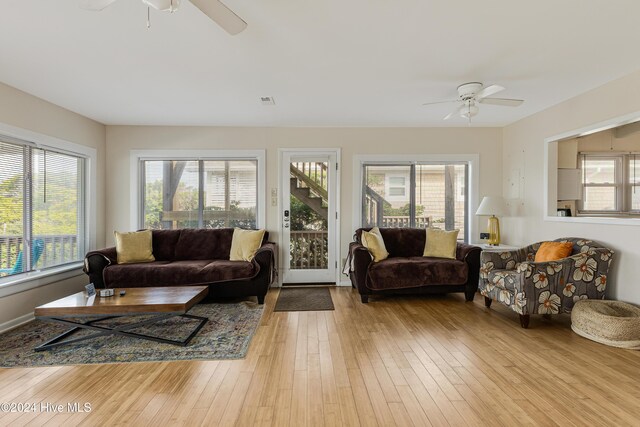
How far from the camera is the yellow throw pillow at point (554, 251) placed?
3.31m

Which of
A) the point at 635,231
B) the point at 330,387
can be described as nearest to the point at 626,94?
the point at 635,231

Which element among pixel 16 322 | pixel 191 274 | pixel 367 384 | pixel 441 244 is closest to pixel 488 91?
pixel 441 244

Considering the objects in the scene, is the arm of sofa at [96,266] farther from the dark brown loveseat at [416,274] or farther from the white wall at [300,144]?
the dark brown loveseat at [416,274]

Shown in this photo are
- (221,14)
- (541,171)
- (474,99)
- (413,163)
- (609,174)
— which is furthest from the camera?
(413,163)

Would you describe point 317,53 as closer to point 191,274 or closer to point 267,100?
point 267,100

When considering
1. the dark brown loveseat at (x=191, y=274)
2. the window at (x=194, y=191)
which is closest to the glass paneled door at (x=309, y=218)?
the window at (x=194, y=191)

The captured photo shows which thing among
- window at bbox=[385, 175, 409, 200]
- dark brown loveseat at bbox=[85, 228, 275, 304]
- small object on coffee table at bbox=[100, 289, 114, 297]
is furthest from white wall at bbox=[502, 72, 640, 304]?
small object on coffee table at bbox=[100, 289, 114, 297]

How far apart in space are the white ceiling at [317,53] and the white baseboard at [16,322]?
2.35 m

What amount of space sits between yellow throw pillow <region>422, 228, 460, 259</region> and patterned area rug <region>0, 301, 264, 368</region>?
246cm

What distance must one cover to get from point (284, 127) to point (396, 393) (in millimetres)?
3872

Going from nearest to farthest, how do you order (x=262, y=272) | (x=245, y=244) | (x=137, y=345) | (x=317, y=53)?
(x=317, y=53)
(x=137, y=345)
(x=262, y=272)
(x=245, y=244)

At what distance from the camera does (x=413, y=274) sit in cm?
393

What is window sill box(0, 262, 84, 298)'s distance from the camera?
321 cm

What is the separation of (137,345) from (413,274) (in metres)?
2.95
